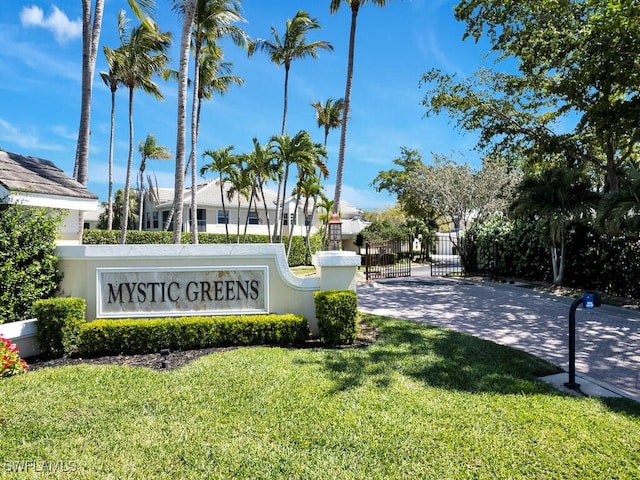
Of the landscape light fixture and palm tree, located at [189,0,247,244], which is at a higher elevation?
palm tree, located at [189,0,247,244]

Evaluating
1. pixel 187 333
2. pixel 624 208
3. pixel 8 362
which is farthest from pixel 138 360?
pixel 624 208

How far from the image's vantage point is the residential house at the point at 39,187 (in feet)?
20.5

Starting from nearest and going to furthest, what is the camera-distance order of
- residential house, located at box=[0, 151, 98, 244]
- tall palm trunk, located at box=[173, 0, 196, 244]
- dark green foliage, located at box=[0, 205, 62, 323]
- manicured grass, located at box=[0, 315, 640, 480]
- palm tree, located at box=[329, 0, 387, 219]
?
1. manicured grass, located at box=[0, 315, 640, 480]
2. dark green foliage, located at box=[0, 205, 62, 323]
3. residential house, located at box=[0, 151, 98, 244]
4. tall palm trunk, located at box=[173, 0, 196, 244]
5. palm tree, located at box=[329, 0, 387, 219]

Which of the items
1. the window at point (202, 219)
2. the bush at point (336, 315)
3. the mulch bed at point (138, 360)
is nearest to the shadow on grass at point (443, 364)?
the bush at point (336, 315)

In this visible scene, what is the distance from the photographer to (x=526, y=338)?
7.70 metres

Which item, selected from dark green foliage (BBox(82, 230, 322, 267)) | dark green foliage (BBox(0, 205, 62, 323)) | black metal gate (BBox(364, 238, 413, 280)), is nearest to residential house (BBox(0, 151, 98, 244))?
dark green foliage (BBox(0, 205, 62, 323))

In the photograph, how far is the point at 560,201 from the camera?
13547mm

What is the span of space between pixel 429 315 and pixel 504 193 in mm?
15282

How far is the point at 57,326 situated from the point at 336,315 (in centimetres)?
420

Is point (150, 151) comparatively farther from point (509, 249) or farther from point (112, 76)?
point (509, 249)

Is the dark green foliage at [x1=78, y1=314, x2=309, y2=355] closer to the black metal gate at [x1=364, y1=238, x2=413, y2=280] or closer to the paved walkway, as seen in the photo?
the paved walkway

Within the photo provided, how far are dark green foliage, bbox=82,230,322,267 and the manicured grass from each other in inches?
711

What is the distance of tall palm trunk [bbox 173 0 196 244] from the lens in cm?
970

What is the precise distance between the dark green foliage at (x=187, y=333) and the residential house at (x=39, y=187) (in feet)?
7.47
